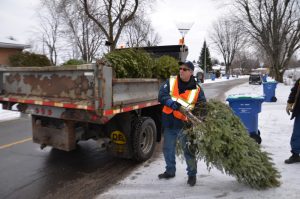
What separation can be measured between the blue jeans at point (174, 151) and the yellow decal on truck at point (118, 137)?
1017mm

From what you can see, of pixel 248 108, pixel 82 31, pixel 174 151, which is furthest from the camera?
pixel 82 31

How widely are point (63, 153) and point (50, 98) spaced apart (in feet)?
5.68

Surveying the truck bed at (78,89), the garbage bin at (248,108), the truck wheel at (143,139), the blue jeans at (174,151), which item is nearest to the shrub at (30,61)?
the truck bed at (78,89)

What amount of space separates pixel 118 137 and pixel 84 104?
3.73 feet

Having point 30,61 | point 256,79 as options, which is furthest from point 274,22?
point 30,61

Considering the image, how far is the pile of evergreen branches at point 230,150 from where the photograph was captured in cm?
394

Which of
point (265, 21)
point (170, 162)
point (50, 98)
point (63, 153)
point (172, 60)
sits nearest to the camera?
point (170, 162)

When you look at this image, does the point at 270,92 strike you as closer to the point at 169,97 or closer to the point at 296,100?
the point at 296,100

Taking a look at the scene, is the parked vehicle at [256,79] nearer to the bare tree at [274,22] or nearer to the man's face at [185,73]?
the bare tree at [274,22]

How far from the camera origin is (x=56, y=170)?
5410 mm

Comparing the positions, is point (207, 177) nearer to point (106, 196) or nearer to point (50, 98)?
point (106, 196)

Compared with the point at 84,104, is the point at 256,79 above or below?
above

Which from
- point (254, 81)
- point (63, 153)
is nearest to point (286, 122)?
point (63, 153)

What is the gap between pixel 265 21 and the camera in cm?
2962
